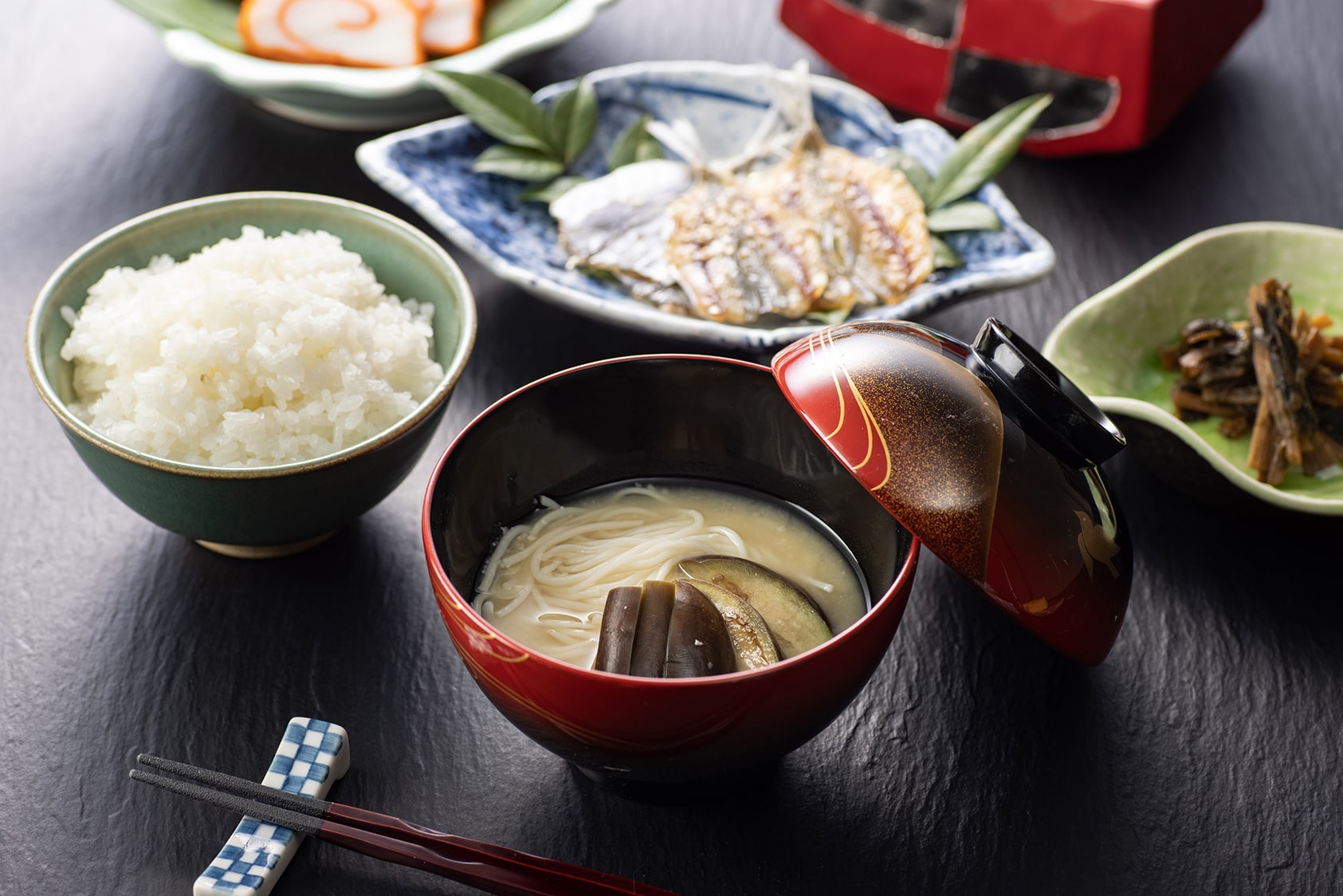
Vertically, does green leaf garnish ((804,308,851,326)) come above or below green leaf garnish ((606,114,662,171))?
above

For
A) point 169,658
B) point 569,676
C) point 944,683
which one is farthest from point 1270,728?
point 169,658

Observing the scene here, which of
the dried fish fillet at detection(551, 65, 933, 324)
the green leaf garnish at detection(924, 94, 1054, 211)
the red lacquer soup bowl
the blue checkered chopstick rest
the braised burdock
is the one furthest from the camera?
the green leaf garnish at detection(924, 94, 1054, 211)

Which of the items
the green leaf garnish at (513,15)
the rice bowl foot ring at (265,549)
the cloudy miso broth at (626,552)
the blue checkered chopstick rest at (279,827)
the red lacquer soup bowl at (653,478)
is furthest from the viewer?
the green leaf garnish at (513,15)

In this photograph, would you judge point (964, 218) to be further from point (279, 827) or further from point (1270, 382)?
point (279, 827)

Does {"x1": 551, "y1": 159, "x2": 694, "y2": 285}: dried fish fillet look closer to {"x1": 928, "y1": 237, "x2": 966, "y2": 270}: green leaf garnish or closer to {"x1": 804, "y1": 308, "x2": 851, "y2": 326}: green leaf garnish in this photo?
{"x1": 804, "y1": 308, "x2": 851, "y2": 326}: green leaf garnish

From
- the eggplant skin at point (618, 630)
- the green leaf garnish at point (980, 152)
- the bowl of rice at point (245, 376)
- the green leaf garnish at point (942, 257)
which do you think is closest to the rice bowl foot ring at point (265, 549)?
the bowl of rice at point (245, 376)

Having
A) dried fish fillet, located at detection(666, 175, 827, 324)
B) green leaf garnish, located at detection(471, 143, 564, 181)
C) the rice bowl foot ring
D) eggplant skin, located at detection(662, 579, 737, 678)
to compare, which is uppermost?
eggplant skin, located at detection(662, 579, 737, 678)

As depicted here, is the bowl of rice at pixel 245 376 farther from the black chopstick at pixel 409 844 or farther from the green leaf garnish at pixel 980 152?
the green leaf garnish at pixel 980 152

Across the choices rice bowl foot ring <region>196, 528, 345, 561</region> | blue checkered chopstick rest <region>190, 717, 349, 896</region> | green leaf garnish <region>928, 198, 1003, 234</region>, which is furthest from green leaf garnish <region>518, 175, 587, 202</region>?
blue checkered chopstick rest <region>190, 717, 349, 896</region>
